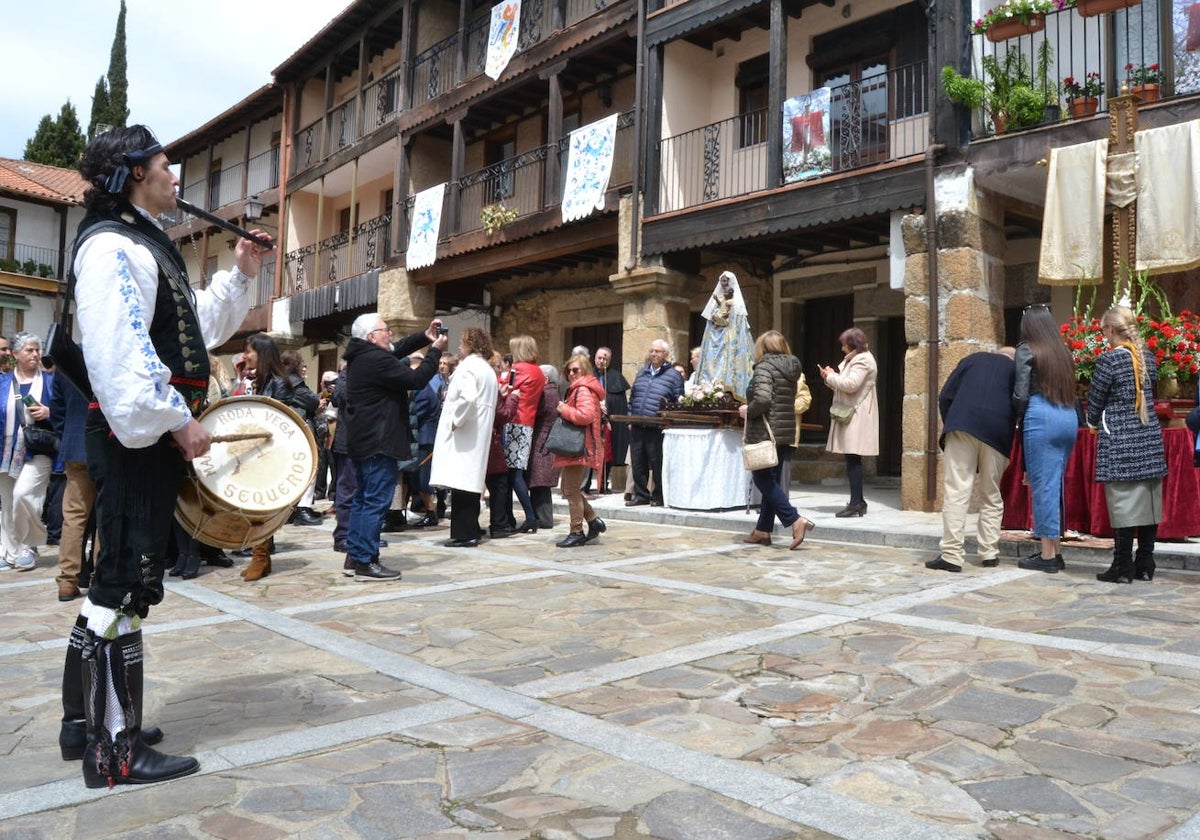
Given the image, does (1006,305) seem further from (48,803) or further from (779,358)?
(48,803)

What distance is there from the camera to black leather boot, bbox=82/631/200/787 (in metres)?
2.61

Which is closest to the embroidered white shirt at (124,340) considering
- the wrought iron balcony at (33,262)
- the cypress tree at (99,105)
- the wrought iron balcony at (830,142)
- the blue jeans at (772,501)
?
the blue jeans at (772,501)

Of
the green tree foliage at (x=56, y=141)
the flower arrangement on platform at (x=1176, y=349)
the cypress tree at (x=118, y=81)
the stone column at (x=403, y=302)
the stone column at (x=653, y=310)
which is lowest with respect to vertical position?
the flower arrangement on platform at (x=1176, y=349)

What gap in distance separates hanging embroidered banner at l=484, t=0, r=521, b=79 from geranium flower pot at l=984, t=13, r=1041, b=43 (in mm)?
8202

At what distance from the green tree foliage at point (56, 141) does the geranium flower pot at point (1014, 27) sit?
3970 centimetres

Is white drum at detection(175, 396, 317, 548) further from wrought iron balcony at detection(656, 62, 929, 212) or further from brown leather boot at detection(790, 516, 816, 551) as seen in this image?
wrought iron balcony at detection(656, 62, 929, 212)

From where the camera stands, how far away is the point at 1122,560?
19.6 ft

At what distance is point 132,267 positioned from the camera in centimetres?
263

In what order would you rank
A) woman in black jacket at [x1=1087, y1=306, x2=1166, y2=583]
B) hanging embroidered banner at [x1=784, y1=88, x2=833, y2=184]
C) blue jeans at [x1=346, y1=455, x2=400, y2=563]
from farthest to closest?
hanging embroidered banner at [x1=784, y1=88, x2=833, y2=184]
blue jeans at [x1=346, y1=455, x2=400, y2=563]
woman in black jacket at [x1=1087, y1=306, x2=1166, y2=583]

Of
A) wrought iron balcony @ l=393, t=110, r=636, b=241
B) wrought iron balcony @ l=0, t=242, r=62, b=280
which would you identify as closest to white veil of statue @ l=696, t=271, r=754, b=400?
wrought iron balcony @ l=393, t=110, r=636, b=241

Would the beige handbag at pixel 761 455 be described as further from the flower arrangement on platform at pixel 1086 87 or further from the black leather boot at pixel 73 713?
the black leather boot at pixel 73 713

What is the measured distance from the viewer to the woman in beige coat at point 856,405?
9.02m

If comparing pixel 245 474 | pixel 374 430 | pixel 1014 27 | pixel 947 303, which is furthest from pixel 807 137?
pixel 245 474

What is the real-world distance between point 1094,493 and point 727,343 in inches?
159
